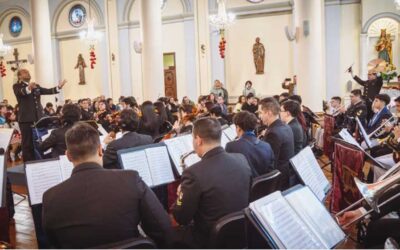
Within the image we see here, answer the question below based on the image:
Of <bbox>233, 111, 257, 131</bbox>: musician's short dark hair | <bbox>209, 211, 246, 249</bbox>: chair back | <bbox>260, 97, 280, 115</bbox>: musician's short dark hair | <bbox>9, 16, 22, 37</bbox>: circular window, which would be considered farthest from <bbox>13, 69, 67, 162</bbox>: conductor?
<bbox>9, 16, 22, 37</bbox>: circular window

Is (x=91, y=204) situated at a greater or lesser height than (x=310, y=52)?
lesser

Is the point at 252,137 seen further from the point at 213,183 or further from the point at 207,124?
the point at 213,183

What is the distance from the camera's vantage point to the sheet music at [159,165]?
4.10 m

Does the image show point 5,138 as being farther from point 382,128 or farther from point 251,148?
point 382,128

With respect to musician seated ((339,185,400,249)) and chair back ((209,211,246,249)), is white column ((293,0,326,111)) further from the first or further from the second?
chair back ((209,211,246,249))

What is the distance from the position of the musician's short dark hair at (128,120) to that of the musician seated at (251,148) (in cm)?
115

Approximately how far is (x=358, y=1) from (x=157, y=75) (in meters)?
6.85

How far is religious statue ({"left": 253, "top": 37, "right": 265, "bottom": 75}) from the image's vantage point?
14.2 m

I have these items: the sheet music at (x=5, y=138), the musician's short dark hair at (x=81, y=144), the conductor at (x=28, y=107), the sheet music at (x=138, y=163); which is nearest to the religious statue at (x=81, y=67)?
the conductor at (x=28, y=107)

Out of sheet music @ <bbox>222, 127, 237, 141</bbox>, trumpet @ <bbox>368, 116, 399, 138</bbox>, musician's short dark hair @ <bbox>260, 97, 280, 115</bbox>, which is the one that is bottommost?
trumpet @ <bbox>368, 116, 399, 138</bbox>

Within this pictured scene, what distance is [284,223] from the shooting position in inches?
74.2

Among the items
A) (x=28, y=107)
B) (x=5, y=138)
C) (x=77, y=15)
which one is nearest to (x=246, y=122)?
(x=5, y=138)

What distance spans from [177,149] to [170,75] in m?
11.7

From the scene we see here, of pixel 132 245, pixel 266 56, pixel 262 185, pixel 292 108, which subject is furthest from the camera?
pixel 266 56
